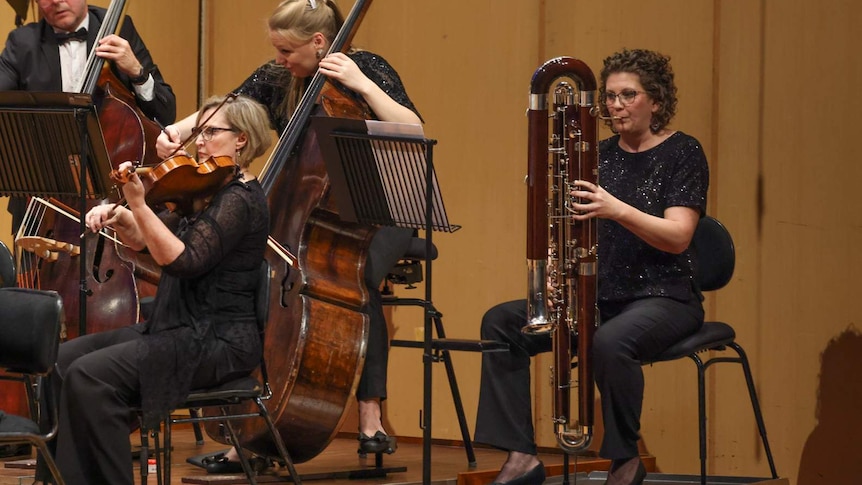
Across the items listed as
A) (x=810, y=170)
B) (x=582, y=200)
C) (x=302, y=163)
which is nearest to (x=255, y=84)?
(x=302, y=163)

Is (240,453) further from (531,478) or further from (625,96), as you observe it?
(625,96)

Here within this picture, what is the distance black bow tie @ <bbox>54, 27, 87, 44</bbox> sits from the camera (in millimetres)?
4148

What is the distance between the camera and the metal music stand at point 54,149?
308 centimetres

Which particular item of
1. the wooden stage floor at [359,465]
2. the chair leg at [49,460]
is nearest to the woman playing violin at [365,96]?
the wooden stage floor at [359,465]

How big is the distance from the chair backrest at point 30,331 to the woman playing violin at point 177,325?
183mm

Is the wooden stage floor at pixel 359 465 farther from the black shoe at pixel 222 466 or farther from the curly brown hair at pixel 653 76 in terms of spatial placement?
the curly brown hair at pixel 653 76

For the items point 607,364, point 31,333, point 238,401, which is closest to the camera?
point 31,333

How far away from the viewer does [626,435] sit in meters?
3.26

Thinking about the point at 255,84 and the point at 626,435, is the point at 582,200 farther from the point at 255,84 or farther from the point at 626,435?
the point at 255,84

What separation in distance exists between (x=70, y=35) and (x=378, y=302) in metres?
1.39

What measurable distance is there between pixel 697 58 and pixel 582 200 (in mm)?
1197

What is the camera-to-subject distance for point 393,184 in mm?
3064

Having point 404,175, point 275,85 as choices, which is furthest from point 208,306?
point 275,85

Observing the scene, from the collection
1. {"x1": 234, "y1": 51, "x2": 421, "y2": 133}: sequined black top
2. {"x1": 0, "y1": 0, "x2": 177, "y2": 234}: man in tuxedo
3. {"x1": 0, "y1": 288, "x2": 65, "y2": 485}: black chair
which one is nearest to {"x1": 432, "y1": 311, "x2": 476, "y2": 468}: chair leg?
{"x1": 234, "y1": 51, "x2": 421, "y2": 133}: sequined black top
